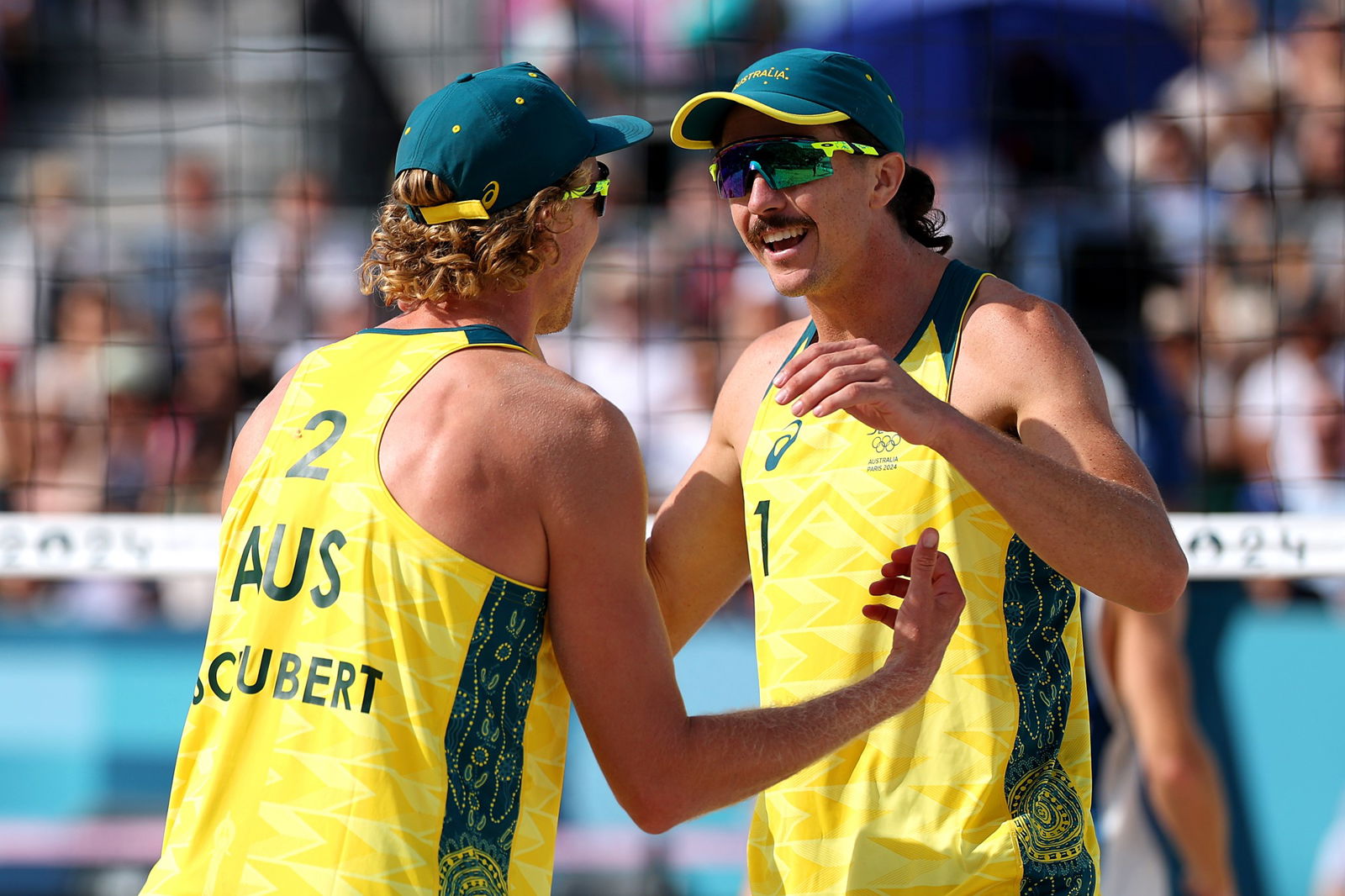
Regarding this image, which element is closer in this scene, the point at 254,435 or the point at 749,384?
the point at 254,435

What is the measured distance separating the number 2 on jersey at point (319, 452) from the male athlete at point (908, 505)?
0.61 metres

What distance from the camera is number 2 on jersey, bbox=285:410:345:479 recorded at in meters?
1.99

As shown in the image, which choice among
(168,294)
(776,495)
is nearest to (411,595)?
(776,495)

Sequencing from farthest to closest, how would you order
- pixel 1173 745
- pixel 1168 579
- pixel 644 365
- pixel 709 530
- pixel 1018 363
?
1. pixel 644 365
2. pixel 1173 745
3. pixel 709 530
4. pixel 1018 363
5. pixel 1168 579

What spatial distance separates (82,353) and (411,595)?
520cm

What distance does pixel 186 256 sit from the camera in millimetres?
6840

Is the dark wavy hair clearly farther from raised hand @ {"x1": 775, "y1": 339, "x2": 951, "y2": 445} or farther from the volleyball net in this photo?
the volleyball net

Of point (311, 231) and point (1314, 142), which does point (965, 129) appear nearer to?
point (1314, 142)

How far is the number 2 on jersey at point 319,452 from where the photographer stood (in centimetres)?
199

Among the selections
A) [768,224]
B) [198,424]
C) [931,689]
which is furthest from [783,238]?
[198,424]

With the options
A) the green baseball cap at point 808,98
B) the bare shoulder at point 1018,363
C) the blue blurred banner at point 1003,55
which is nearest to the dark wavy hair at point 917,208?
the green baseball cap at point 808,98

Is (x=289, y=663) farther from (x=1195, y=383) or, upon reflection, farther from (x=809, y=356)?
(x=1195, y=383)

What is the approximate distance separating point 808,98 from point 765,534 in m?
0.74

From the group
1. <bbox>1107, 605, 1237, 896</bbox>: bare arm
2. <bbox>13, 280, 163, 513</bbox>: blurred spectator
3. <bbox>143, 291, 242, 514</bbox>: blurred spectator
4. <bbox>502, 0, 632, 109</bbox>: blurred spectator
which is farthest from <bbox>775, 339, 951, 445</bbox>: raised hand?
<bbox>13, 280, 163, 513</bbox>: blurred spectator
